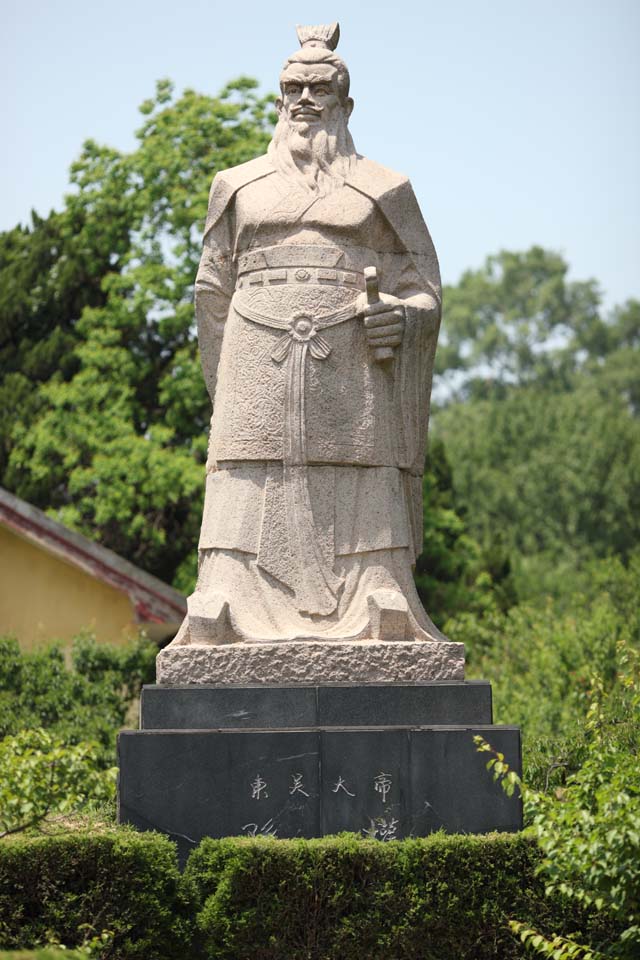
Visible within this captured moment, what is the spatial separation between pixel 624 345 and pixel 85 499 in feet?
103

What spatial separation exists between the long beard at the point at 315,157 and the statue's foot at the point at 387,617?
2.23m

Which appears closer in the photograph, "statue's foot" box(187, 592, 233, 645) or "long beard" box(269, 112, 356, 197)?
"statue's foot" box(187, 592, 233, 645)

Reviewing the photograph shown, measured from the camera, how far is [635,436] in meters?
31.8

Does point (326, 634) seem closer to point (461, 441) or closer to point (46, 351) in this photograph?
point (46, 351)

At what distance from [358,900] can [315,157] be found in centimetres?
401

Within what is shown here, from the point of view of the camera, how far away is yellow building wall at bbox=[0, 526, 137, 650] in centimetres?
1669

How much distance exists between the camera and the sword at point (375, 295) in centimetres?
805

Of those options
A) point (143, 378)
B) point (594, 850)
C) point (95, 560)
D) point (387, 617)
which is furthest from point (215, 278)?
point (143, 378)

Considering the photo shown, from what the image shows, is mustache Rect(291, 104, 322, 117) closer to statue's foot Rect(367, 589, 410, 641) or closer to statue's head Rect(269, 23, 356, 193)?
statue's head Rect(269, 23, 356, 193)

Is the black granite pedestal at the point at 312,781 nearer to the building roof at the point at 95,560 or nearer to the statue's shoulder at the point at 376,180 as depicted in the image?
the statue's shoulder at the point at 376,180

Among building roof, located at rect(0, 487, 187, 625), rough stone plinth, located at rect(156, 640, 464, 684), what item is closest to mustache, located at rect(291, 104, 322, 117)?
rough stone plinth, located at rect(156, 640, 464, 684)

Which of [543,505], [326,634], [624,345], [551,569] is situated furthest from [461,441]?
[326,634]

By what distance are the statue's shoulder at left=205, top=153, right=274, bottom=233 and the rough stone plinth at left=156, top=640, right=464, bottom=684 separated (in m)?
2.43

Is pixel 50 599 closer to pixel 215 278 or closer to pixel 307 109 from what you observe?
pixel 215 278
